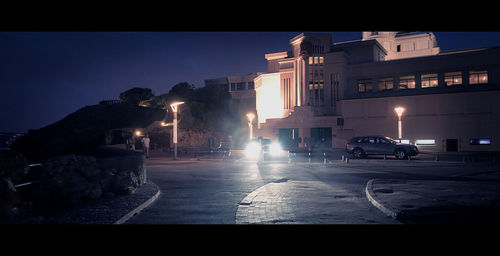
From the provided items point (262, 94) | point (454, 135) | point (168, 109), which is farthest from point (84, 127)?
point (454, 135)

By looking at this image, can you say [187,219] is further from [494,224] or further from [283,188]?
[494,224]

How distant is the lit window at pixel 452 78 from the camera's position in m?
38.0

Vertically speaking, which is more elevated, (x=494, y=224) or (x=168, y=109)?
(x=168, y=109)

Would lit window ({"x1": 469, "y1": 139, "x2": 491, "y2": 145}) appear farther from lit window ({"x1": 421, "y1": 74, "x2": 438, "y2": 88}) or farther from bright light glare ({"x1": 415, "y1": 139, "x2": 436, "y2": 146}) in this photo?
lit window ({"x1": 421, "y1": 74, "x2": 438, "y2": 88})

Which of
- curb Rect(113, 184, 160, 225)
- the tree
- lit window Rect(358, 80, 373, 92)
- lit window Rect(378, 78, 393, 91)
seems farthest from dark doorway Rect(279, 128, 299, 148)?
curb Rect(113, 184, 160, 225)

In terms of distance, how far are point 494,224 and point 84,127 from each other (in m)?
53.4

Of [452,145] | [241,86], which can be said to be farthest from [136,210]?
[241,86]

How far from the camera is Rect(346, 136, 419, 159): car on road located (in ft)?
73.4

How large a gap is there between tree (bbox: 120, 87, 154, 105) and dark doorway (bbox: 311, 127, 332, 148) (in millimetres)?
36093

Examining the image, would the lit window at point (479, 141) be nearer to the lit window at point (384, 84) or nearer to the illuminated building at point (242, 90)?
the lit window at point (384, 84)

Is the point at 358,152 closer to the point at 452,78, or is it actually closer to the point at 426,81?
the point at 426,81

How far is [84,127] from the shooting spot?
1934 inches

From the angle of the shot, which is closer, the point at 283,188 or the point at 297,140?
the point at 283,188

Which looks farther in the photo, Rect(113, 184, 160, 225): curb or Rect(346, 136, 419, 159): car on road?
Rect(346, 136, 419, 159): car on road
